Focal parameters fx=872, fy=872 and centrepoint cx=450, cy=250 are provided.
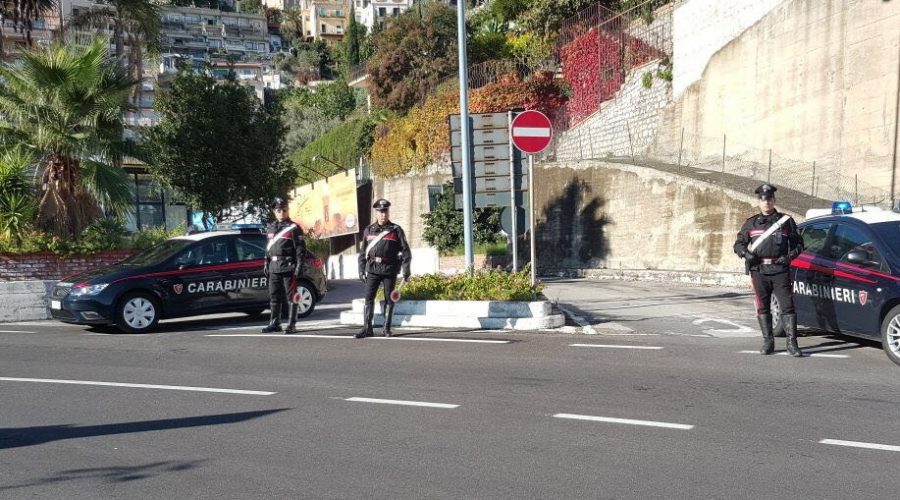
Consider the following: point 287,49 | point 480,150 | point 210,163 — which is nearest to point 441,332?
point 480,150

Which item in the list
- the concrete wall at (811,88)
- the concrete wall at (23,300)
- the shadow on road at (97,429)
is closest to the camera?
the shadow on road at (97,429)

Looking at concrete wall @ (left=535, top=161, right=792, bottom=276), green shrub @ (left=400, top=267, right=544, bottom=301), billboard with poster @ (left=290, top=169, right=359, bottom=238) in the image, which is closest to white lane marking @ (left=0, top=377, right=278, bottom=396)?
green shrub @ (left=400, top=267, right=544, bottom=301)

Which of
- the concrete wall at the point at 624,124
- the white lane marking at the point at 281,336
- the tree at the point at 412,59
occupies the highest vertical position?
the tree at the point at 412,59

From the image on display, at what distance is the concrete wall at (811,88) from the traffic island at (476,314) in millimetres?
10193

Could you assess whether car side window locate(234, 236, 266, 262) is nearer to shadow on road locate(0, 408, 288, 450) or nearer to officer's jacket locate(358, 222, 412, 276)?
officer's jacket locate(358, 222, 412, 276)

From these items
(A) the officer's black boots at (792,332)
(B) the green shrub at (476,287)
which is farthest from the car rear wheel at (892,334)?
(B) the green shrub at (476,287)

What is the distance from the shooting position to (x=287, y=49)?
13362 centimetres

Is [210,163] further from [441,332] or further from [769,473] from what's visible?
[769,473]

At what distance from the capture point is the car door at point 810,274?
10.1m

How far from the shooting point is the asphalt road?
5.30 m

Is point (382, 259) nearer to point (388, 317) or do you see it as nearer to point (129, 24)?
point (388, 317)

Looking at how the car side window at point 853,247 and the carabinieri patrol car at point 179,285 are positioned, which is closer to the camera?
the car side window at point 853,247

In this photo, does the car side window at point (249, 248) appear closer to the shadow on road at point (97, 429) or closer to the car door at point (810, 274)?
the shadow on road at point (97, 429)

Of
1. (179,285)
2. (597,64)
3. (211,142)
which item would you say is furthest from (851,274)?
(597,64)
